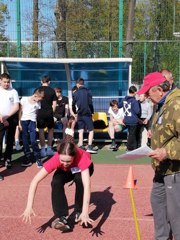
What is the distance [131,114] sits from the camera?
9.04 m

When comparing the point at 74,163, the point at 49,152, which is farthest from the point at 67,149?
the point at 49,152

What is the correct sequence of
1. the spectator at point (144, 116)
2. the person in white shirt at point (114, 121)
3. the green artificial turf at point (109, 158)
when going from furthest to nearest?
the person in white shirt at point (114, 121), the spectator at point (144, 116), the green artificial turf at point (109, 158)

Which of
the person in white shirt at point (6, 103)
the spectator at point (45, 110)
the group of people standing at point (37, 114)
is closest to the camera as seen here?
the person in white shirt at point (6, 103)

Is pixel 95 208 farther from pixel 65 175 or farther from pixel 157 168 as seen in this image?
Result: pixel 157 168

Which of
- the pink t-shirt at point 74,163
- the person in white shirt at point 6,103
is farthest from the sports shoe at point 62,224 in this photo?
the person in white shirt at point 6,103

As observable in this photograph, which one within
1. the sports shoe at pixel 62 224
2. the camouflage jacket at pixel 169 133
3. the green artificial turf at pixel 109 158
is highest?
the camouflage jacket at pixel 169 133

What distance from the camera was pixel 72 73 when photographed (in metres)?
10.9

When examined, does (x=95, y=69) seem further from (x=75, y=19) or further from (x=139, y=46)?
(x=75, y=19)

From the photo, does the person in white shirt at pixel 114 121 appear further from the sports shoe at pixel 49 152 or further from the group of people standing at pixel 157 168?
the group of people standing at pixel 157 168

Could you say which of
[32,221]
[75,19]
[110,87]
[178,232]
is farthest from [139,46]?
[178,232]

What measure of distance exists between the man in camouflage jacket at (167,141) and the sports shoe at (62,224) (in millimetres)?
1368

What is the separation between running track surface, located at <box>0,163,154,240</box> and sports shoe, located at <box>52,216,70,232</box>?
0.25ft

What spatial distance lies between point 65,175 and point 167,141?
171cm

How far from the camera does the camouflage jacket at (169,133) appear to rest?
320 cm
